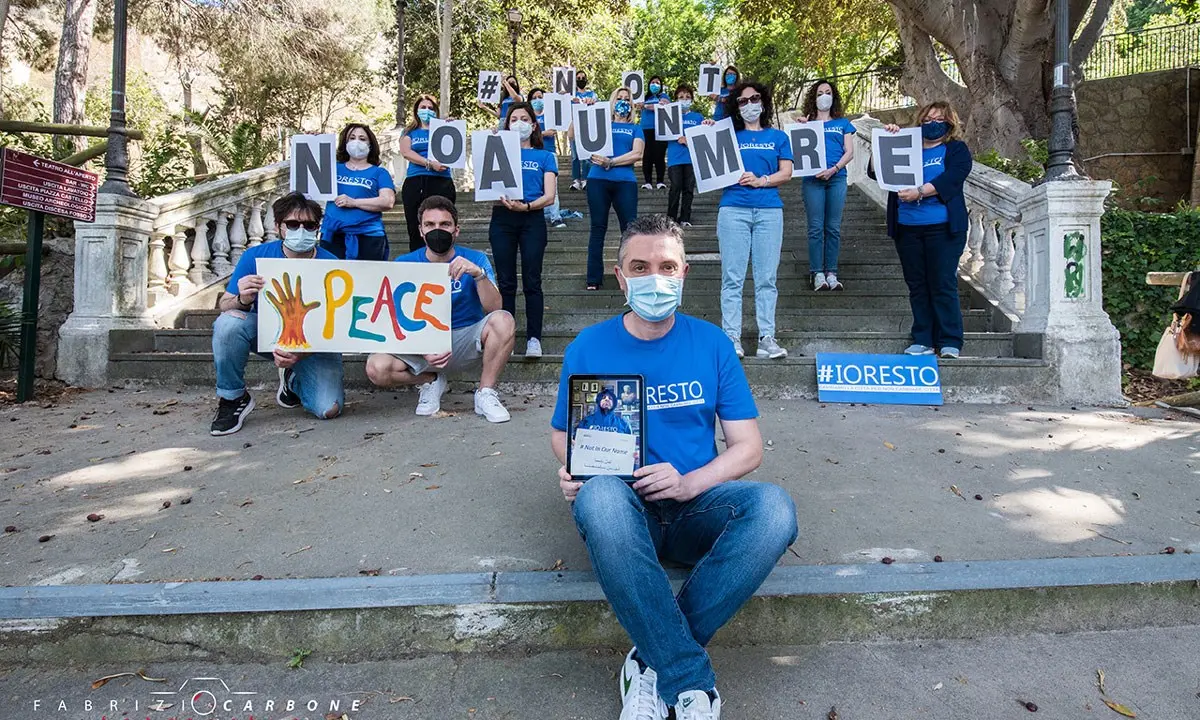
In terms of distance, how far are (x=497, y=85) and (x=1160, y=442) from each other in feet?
34.4

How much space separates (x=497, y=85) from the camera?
1193 centimetres

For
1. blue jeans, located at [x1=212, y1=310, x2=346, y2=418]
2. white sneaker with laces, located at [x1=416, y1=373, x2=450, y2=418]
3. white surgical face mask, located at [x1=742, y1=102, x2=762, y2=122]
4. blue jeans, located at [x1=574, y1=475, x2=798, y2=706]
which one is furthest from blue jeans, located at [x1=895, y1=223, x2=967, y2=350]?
blue jeans, located at [x1=212, y1=310, x2=346, y2=418]

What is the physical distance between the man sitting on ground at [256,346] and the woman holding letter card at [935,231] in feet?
14.2

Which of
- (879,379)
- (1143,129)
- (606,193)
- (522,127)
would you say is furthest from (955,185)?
(1143,129)

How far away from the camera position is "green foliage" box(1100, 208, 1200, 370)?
7.54 meters

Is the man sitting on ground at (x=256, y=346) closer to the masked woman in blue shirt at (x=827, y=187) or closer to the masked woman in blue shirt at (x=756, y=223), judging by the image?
the masked woman in blue shirt at (x=756, y=223)

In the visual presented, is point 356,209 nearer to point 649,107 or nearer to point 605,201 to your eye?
point 605,201

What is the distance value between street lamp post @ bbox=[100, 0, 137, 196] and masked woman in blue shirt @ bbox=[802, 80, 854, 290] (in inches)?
245

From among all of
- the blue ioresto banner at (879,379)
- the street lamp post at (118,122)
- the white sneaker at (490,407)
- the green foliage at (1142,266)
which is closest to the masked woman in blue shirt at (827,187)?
the blue ioresto banner at (879,379)

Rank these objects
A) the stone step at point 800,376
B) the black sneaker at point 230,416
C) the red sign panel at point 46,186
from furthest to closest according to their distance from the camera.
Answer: the stone step at point 800,376
the red sign panel at point 46,186
the black sneaker at point 230,416

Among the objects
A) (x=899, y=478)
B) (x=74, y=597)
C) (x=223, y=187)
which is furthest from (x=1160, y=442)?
(x=223, y=187)

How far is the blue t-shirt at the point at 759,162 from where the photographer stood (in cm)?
560

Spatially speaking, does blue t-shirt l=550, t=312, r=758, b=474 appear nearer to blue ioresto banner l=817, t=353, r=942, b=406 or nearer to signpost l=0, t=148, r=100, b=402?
blue ioresto banner l=817, t=353, r=942, b=406

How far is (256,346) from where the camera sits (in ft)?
15.2
